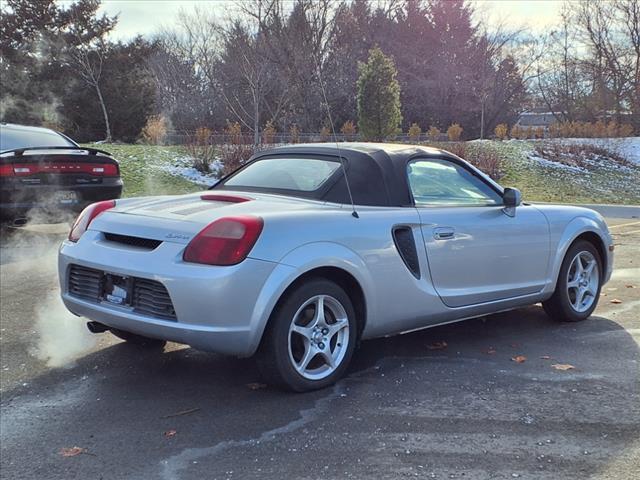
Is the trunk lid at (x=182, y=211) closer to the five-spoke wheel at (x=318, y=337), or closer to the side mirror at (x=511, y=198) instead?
the five-spoke wheel at (x=318, y=337)

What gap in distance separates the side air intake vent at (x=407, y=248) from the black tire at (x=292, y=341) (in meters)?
0.47

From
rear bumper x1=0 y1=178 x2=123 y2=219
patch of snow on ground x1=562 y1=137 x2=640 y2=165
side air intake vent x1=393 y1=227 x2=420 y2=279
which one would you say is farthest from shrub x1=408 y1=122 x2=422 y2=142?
side air intake vent x1=393 y1=227 x2=420 y2=279

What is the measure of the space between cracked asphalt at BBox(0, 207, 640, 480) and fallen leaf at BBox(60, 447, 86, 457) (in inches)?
1.0

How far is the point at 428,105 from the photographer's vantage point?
3803 centimetres

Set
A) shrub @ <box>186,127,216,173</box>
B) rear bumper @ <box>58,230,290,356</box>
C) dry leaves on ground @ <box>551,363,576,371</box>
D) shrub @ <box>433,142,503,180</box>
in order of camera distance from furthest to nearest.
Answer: shrub @ <box>433,142,503,180</box>
shrub @ <box>186,127,216,173</box>
dry leaves on ground @ <box>551,363,576,371</box>
rear bumper @ <box>58,230,290,356</box>

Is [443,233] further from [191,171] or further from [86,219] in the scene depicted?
[191,171]

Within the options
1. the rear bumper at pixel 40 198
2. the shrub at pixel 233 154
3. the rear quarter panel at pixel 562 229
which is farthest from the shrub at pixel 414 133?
the rear quarter panel at pixel 562 229

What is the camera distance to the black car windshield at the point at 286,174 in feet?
13.3

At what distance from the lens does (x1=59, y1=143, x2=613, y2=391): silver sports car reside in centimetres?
326

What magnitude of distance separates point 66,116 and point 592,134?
75.9 feet

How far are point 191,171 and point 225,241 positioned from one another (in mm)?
12852

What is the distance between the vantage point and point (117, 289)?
354 centimetres

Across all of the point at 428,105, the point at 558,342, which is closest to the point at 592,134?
the point at 428,105

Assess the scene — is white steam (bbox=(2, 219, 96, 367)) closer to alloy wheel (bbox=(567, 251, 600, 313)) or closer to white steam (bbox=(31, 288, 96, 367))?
white steam (bbox=(31, 288, 96, 367))
